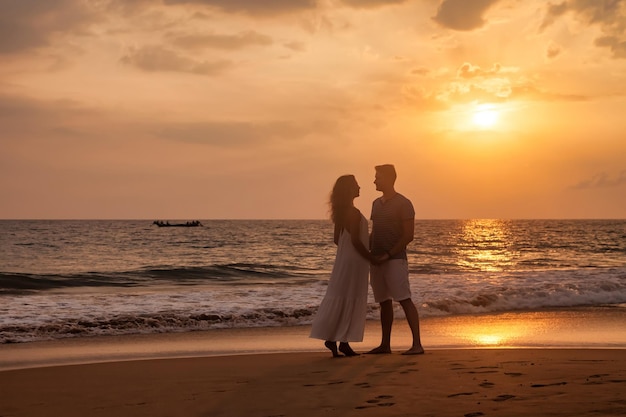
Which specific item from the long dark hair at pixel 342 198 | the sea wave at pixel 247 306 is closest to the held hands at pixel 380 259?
Answer: the long dark hair at pixel 342 198

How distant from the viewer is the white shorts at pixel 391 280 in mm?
9211

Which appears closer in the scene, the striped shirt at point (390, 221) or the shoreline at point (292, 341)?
the striped shirt at point (390, 221)

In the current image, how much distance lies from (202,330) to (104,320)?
1.85 meters

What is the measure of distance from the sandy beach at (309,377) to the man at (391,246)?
66 centimetres

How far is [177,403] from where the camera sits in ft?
22.7

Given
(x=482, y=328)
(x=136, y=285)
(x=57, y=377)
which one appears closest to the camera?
(x=57, y=377)

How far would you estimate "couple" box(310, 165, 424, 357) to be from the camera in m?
9.24

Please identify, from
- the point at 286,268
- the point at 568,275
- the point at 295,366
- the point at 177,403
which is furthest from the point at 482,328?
the point at 286,268

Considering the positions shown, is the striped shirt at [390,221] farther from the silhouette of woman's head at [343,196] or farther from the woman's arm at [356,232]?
the silhouette of woman's head at [343,196]

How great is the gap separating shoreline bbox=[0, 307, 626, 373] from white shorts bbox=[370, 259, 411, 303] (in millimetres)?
1317

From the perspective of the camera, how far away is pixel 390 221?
30.5 feet

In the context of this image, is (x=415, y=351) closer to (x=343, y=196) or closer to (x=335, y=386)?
(x=343, y=196)

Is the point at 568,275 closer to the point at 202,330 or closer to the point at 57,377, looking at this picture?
the point at 202,330

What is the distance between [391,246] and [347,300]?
2.80 feet
